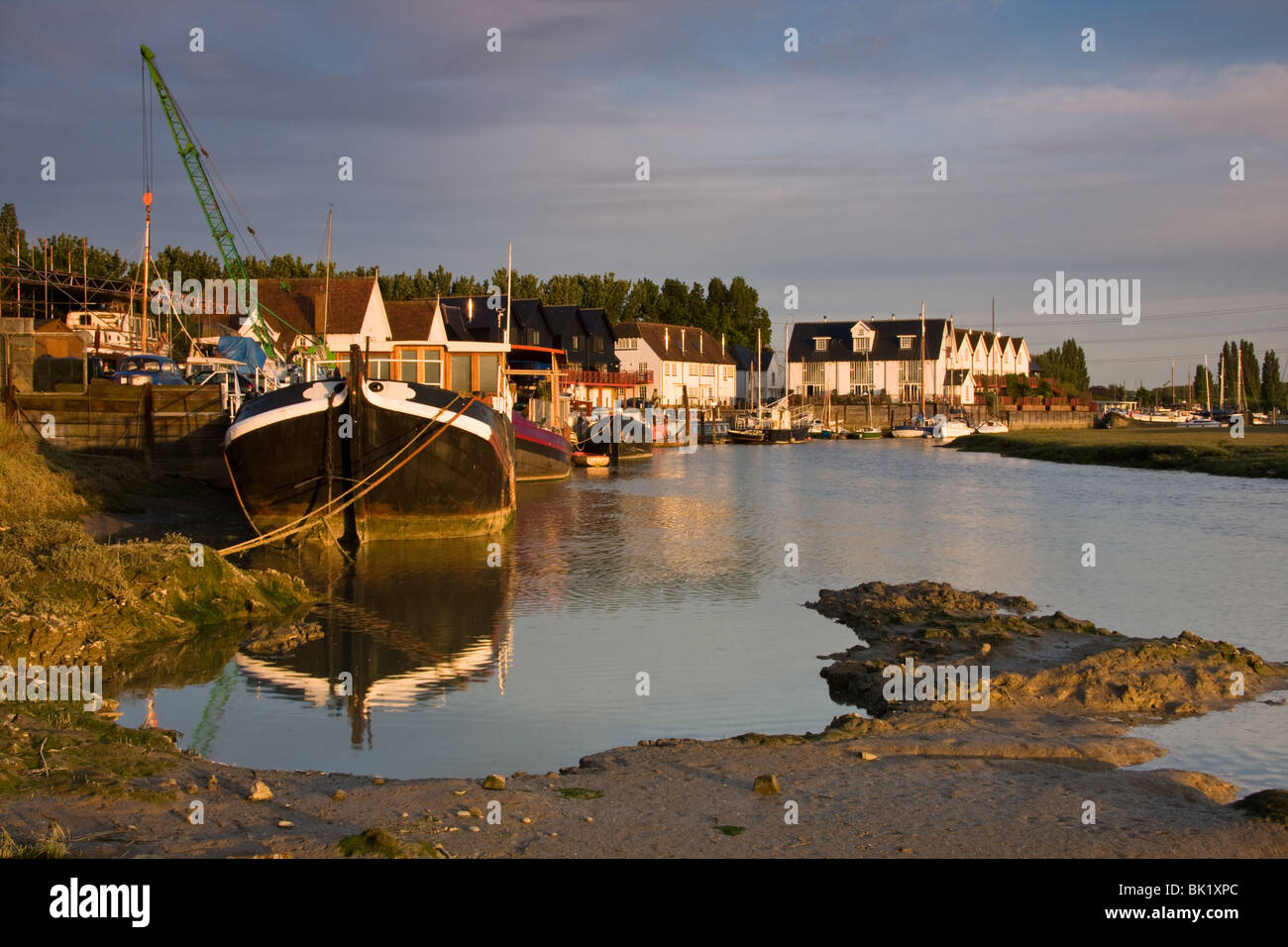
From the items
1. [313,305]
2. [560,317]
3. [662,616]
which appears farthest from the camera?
[560,317]

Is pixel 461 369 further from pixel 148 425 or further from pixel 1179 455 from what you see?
pixel 1179 455

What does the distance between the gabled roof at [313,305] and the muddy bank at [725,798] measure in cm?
4197

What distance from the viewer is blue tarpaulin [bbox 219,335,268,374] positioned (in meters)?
38.8

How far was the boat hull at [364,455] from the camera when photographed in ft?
71.5

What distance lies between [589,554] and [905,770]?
52.3 ft

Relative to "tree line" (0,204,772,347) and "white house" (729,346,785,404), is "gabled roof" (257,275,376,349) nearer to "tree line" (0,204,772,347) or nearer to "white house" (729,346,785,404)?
"tree line" (0,204,772,347)

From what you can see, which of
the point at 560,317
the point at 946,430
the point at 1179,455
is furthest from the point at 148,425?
the point at 946,430

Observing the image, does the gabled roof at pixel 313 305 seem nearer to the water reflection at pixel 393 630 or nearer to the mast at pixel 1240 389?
the water reflection at pixel 393 630

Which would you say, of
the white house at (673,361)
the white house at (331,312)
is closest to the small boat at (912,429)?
the white house at (673,361)

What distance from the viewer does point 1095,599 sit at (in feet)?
60.3

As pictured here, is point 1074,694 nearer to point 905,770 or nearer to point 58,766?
point 905,770

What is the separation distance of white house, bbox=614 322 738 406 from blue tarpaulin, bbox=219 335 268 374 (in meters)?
62.0

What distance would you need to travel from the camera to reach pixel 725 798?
26.3 ft

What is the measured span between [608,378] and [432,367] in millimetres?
60960
